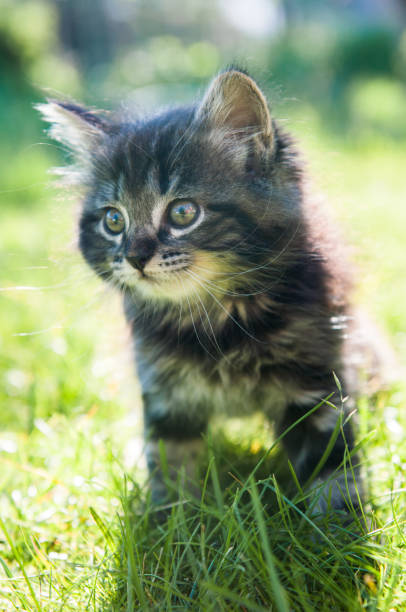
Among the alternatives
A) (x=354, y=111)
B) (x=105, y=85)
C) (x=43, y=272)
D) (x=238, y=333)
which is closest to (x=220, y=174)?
(x=238, y=333)

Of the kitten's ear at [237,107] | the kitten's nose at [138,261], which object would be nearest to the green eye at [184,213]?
the kitten's nose at [138,261]

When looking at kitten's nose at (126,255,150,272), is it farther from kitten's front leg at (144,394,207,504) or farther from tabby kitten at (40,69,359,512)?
kitten's front leg at (144,394,207,504)

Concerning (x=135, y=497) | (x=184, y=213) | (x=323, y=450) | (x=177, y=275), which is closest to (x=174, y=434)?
(x=135, y=497)

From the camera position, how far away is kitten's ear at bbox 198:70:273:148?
1402 mm

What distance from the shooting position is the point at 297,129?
1.75m

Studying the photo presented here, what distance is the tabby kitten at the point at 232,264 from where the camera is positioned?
142cm

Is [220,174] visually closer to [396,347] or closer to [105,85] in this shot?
[396,347]

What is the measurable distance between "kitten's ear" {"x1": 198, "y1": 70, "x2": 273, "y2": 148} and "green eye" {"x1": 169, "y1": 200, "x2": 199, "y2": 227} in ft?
0.85

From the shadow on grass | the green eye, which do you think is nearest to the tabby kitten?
the green eye

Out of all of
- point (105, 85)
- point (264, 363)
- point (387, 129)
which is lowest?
point (264, 363)

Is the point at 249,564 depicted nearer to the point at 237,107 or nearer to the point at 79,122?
the point at 237,107

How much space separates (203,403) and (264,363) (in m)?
0.28

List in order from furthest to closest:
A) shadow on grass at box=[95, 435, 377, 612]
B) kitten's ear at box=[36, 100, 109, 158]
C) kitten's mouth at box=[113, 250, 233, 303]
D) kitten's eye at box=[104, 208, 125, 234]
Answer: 1. kitten's ear at box=[36, 100, 109, 158]
2. kitten's eye at box=[104, 208, 125, 234]
3. kitten's mouth at box=[113, 250, 233, 303]
4. shadow on grass at box=[95, 435, 377, 612]

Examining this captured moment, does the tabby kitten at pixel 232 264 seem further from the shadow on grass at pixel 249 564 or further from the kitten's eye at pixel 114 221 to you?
the shadow on grass at pixel 249 564
